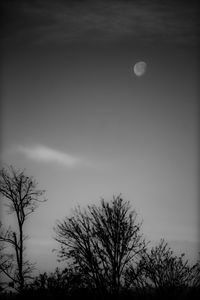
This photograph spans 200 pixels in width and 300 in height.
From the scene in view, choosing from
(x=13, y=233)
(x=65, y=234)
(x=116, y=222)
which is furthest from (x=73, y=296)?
(x=13, y=233)

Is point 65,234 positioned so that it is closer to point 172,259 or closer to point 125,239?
point 125,239

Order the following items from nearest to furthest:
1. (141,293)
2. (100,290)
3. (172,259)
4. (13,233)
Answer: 1. (141,293)
2. (172,259)
3. (100,290)
4. (13,233)

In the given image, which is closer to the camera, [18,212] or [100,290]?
[100,290]

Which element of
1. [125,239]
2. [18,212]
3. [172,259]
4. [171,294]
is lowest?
[171,294]

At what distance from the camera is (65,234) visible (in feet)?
71.7

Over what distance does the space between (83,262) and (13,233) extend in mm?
6249

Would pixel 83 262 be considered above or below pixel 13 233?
below

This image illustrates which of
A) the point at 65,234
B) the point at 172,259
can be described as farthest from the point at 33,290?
the point at 172,259

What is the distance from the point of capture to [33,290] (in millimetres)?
20844

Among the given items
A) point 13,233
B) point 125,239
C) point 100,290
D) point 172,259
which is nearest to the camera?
point 172,259

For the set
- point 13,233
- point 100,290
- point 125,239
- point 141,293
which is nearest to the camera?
point 141,293

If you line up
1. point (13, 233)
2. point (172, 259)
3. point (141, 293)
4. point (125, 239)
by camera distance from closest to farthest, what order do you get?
point (141, 293) < point (172, 259) < point (125, 239) < point (13, 233)

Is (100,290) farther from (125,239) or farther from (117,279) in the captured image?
(125,239)

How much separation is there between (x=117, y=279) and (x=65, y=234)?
418cm
